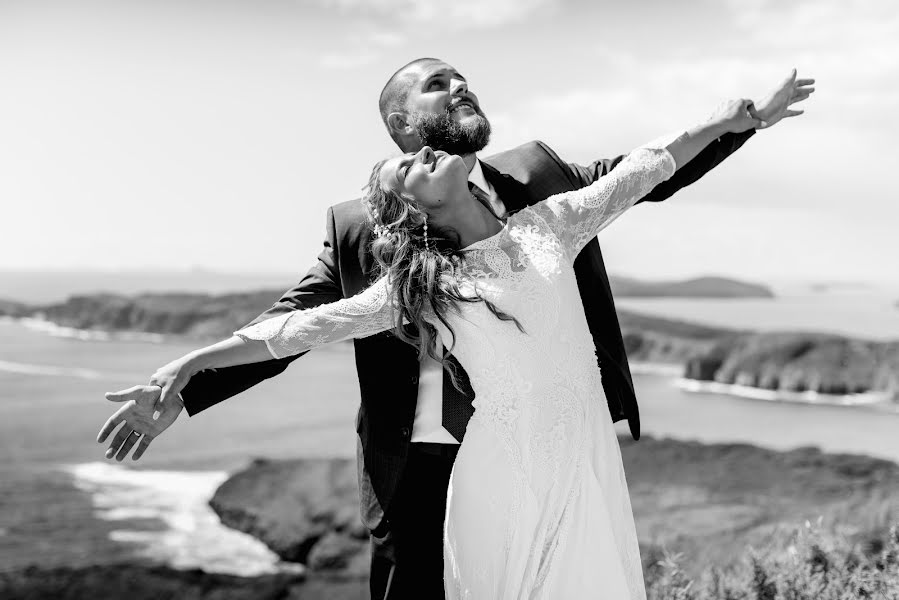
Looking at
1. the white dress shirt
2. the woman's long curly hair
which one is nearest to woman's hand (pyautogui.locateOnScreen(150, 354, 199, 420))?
the woman's long curly hair

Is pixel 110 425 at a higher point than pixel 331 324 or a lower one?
lower

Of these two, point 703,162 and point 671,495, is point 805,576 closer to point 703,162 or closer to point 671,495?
point 703,162

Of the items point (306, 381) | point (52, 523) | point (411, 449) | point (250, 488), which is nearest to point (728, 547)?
point (411, 449)

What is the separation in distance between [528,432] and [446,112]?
3.38 ft

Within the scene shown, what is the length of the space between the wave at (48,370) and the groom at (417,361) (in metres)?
19.1

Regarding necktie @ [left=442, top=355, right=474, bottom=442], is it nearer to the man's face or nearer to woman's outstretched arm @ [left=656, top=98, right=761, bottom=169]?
the man's face

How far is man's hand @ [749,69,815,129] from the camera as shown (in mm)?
2832

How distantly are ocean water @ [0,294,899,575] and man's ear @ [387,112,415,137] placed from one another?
23.7 ft

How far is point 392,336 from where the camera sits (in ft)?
9.30

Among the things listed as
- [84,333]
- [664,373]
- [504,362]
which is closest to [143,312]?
[84,333]

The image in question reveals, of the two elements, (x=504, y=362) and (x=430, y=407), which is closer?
(x=504, y=362)

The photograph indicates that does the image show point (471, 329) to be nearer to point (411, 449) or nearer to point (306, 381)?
point (411, 449)

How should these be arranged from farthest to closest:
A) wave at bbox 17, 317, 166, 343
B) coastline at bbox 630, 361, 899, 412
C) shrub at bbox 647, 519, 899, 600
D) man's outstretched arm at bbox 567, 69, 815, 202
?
wave at bbox 17, 317, 166, 343
coastline at bbox 630, 361, 899, 412
shrub at bbox 647, 519, 899, 600
man's outstretched arm at bbox 567, 69, 815, 202

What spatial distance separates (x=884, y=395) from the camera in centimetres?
1510
